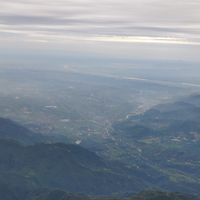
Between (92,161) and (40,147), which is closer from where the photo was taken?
(40,147)

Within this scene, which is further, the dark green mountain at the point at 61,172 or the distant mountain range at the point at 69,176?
the dark green mountain at the point at 61,172

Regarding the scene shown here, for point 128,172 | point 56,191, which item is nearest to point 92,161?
point 128,172

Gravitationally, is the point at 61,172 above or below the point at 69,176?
above

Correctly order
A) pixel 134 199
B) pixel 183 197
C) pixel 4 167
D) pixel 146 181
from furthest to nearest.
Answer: pixel 146 181 < pixel 4 167 < pixel 183 197 < pixel 134 199

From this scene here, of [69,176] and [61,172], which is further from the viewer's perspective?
[61,172]

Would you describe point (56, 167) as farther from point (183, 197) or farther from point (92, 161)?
point (183, 197)

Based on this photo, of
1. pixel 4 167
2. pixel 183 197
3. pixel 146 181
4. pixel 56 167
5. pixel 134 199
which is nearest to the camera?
pixel 134 199

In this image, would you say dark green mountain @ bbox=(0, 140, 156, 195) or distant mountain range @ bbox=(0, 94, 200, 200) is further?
dark green mountain @ bbox=(0, 140, 156, 195)

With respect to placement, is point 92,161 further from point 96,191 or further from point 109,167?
point 96,191

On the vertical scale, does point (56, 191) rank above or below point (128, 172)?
above

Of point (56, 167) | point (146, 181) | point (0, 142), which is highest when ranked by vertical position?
point (0, 142)

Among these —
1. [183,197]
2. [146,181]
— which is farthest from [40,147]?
[183,197]
